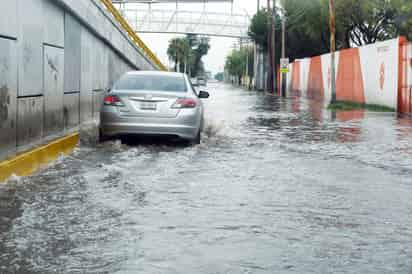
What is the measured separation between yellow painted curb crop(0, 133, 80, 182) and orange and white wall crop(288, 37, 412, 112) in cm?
1799

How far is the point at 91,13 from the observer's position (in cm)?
1888

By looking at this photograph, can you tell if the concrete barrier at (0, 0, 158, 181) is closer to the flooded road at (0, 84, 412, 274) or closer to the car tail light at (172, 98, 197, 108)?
the flooded road at (0, 84, 412, 274)

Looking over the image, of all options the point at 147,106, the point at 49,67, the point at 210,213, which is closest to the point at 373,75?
the point at 147,106

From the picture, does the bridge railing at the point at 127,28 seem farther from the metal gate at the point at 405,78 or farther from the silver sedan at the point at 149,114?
the silver sedan at the point at 149,114

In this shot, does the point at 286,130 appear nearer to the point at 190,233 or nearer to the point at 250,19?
the point at 190,233

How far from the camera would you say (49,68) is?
1441 centimetres

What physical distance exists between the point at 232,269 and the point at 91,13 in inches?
550

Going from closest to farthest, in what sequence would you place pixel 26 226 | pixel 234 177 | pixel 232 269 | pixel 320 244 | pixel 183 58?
pixel 232 269, pixel 320 244, pixel 26 226, pixel 234 177, pixel 183 58

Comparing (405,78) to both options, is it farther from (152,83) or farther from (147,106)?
(147,106)

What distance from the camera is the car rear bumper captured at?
14320 millimetres

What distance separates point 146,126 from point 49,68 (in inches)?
78.5

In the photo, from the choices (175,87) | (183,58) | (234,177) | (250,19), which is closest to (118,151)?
(175,87)

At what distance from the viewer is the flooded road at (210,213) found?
6.00m

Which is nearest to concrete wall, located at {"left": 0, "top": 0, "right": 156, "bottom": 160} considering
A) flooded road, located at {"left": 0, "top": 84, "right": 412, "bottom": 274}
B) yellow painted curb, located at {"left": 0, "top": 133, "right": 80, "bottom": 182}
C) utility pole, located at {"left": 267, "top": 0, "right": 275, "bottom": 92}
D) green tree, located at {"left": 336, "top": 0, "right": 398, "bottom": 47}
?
yellow painted curb, located at {"left": 0, "top": 133, "right": 80, "bottom": 182}
